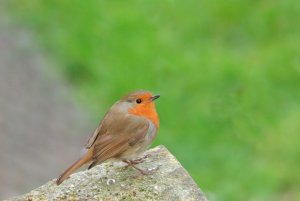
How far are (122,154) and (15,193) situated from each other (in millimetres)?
2928

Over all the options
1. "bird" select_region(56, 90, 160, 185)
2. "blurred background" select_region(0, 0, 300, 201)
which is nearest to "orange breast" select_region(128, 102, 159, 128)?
"bird" select_region(56, 90, 160, 185)

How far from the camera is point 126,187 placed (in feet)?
15.8

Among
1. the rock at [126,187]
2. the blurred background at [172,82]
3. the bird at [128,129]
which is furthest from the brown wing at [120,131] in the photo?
the blurred background at [172,82]

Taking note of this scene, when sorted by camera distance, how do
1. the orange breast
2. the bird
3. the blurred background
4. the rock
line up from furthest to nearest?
1. the blurred background
2. the orange breast
3. the bird
4. the rock

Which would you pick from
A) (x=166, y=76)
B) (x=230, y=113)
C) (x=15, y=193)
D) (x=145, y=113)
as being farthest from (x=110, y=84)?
(x=145, y=113)

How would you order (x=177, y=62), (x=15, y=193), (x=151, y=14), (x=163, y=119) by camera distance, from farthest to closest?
(x=151, y=14) → (x=177, y=62) → (x=163, y=119) → (x=15, y=193)

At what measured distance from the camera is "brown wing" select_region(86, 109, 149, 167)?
532 centimetres

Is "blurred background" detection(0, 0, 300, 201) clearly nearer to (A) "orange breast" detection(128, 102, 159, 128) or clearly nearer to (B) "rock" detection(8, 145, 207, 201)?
(A) "orange breast" detection(128, 102, 159, 128)

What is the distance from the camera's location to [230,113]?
34.1 ft

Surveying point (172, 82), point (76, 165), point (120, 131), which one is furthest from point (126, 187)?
point (172, 82)

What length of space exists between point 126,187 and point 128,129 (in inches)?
26.7

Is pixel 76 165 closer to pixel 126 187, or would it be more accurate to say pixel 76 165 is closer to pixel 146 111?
pixel 126 187

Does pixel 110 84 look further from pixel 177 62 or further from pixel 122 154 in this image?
pixel 122 154

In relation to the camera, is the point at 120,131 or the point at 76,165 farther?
the point at 120,131
